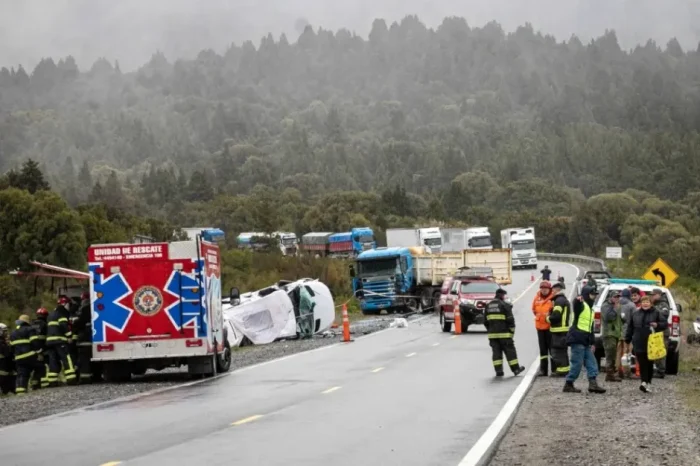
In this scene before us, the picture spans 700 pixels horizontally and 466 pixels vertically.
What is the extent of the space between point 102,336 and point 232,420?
327 inches

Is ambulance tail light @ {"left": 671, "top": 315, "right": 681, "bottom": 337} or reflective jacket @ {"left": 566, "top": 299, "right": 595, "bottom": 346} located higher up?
reflective jacket @ {"left": 566, "top": 299, "right": 595, "bottom": 346}

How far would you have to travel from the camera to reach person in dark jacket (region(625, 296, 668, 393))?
19.9 metres

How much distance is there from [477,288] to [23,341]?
19.4 m

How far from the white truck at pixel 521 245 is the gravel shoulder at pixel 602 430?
234 feet

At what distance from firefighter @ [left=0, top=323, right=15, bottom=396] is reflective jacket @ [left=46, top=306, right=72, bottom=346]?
810 mm

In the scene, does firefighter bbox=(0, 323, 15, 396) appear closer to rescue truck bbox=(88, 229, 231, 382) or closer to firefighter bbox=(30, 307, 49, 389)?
firefighter bbox=(30, 307, 49, 389)

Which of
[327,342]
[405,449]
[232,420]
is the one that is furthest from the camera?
[327,342]

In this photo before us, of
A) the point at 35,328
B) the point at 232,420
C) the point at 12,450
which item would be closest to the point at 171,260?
the point at 35,328

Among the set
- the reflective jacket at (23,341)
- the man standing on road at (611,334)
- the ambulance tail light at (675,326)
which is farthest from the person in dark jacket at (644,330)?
the reflective jacket at (23,341)

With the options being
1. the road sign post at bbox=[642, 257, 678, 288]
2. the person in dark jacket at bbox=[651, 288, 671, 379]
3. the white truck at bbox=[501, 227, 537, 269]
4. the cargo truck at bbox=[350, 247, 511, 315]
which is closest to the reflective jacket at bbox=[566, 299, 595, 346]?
the person in dark jacket at bbox=[651, 288, 671, 379]

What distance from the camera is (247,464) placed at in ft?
38.1

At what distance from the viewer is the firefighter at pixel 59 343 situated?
938 inches

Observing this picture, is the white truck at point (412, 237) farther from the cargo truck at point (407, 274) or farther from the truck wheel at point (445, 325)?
the truck wheel at point (445, 325)

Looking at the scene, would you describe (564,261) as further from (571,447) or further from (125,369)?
(571,447)
